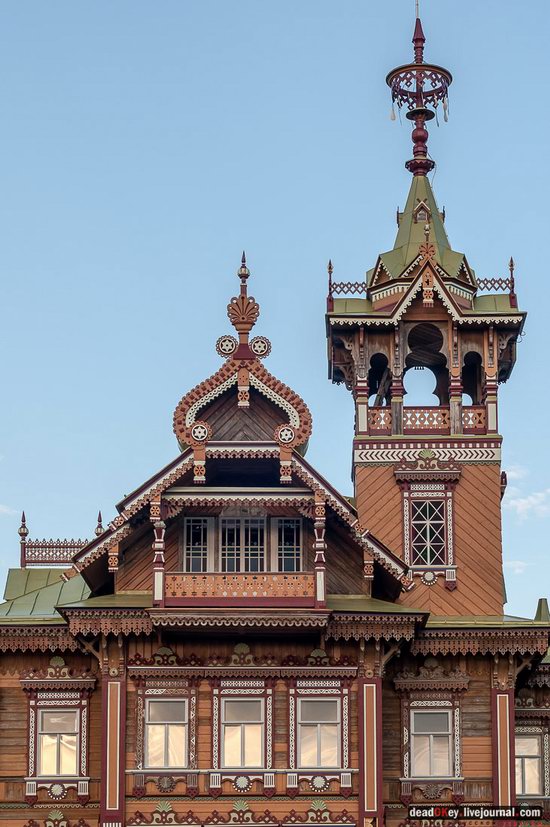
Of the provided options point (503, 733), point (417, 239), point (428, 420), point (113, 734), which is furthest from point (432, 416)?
point (113, 734)

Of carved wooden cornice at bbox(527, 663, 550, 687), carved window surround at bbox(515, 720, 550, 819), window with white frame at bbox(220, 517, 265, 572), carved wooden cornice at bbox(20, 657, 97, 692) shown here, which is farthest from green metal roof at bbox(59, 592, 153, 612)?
carved window surround at bbox(515, 720, 550, 819)

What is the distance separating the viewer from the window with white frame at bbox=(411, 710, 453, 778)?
51.3 meters

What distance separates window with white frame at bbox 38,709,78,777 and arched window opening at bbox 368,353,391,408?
41.7 feet

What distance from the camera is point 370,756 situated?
49.5m

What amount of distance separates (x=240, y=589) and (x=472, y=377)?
11406 mm

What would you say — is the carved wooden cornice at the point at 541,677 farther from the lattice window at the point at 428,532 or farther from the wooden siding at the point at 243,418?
the wooden siding at the point at 243,418

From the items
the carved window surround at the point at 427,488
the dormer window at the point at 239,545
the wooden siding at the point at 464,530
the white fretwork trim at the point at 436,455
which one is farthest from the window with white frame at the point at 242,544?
the carved window surround at the point at 427,488

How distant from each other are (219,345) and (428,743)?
1145cm

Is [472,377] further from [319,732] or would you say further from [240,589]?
[319,732]

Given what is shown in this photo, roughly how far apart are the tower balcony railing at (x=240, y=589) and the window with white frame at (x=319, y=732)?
2701 mm

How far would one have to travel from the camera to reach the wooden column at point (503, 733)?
50.8 m

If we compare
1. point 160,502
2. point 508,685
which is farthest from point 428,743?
point 160,502

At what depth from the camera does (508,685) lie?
51688mm

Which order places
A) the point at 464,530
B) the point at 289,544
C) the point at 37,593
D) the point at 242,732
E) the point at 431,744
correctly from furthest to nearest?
the point at 37,593, the point at 464,530, the point at 289,544, the point at 431,744, the point at 242,732
